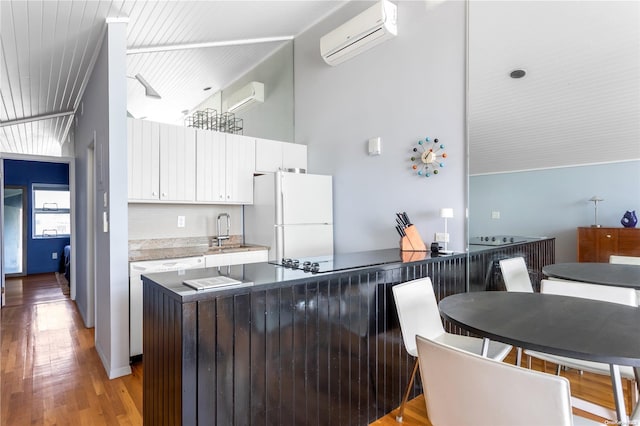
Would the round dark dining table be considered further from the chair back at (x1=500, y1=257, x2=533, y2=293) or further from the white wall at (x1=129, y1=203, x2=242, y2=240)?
the white wall at (x1=129, y1=203, x2=242, y2=240)

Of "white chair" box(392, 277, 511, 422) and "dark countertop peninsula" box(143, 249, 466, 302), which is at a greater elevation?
"dark countertop peninsula" box(143, 249, 466, 302)

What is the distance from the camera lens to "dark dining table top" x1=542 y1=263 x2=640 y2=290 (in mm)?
1938

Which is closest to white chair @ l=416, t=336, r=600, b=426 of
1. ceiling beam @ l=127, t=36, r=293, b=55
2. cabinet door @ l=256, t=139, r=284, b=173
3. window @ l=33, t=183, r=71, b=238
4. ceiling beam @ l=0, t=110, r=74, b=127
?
cabinet door @ l=256, t=139, r=284, b=173

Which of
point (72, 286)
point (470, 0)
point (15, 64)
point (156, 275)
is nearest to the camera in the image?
point (156, 275)

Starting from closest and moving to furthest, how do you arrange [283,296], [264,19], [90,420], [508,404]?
1. [508,404]
2. [283,296]
3. [90,420]
4. [264,19]

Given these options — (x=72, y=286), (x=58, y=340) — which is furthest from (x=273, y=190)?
(x=72, y=286)

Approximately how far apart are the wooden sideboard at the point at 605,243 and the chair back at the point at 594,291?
0.29m

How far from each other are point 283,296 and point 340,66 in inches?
117

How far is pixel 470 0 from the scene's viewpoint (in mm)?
2584

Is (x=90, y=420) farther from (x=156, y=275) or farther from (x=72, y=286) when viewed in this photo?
(x=72, y=286)

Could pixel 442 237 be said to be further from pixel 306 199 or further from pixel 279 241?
pixel 279 241

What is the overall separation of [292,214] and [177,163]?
47.9 inches

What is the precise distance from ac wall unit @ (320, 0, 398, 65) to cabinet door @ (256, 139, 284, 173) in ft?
3.66

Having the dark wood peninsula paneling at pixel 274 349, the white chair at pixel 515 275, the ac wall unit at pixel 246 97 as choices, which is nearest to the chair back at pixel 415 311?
the dark wood peninsula paneling at pixel 274 349
